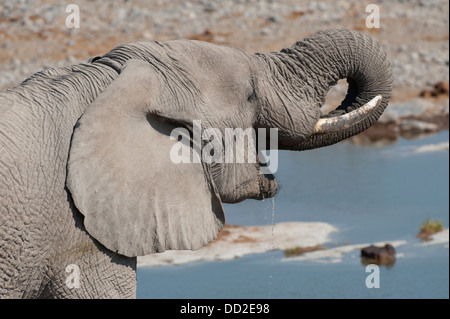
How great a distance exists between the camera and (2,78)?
13.0 meters

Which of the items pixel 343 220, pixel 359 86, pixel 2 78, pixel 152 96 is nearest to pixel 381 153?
pixel 343 220

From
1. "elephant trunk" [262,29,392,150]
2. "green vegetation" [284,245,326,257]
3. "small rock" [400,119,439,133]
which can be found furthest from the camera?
"small rock" [400,119,439,133]

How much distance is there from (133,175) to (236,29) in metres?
12.1

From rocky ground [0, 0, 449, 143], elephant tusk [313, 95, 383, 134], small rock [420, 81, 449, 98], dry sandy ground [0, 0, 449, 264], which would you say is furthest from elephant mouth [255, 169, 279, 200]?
small rock [420, 81, 449, 98]

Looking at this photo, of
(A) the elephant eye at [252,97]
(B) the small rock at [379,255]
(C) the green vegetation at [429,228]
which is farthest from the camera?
(C) the green vegetation at [429,228]

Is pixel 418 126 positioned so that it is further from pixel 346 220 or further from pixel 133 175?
pixel 133 175

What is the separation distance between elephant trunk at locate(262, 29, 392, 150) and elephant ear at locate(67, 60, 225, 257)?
1.50 feet

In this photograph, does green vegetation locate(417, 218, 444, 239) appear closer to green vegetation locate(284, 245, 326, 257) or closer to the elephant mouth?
green vegetation locate(284, 245, 326, 257)

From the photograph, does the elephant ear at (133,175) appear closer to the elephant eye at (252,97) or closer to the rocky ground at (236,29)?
the elephant eye at (252,97)

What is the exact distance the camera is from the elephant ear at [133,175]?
313cm

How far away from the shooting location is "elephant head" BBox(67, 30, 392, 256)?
3150 mm

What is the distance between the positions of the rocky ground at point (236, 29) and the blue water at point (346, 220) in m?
1.77

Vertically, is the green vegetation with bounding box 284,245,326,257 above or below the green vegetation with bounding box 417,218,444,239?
below

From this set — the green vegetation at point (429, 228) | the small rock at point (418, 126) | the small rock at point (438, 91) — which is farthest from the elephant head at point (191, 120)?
the small rock at point (438, 91)
